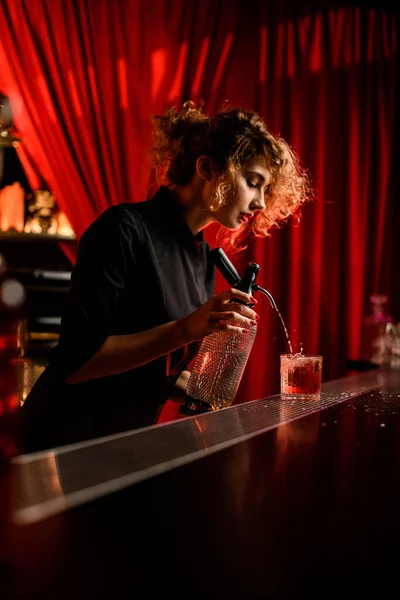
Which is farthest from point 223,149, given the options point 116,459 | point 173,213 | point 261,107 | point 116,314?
point 261,107

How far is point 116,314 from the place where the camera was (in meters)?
1.37

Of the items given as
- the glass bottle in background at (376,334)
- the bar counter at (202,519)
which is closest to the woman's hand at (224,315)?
the bar counter at (202,519)

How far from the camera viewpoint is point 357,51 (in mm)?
3109

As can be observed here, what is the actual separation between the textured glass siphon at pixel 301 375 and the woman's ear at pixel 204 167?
0.55 m

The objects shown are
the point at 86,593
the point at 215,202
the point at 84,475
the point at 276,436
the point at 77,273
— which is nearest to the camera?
the point at 86,593

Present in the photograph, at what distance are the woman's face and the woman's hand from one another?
16.0 inches

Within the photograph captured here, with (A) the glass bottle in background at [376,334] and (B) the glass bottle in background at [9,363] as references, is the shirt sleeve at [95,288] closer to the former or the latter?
(B) the glass bottle in background at [9,363]

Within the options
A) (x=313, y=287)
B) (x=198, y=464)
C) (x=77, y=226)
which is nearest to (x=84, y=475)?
(x=198, y=464)

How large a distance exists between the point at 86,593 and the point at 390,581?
0.16 metres

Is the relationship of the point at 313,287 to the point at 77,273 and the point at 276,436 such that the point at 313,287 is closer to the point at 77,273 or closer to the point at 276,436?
the point at 77,273

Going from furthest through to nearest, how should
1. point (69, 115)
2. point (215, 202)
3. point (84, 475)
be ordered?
point (69, 115) < point (215, 202) < point (84, 475)

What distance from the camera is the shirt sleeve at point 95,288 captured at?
1.21m

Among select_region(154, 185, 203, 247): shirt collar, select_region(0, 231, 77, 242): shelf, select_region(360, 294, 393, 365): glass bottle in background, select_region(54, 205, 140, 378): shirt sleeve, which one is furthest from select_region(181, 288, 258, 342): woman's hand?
select_region(0, 231, 77, 242): shelf

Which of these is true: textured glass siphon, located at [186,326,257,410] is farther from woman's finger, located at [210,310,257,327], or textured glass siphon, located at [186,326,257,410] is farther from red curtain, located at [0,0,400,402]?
red curtain, located at [0,0,400,402]
